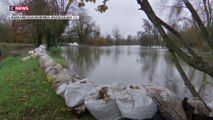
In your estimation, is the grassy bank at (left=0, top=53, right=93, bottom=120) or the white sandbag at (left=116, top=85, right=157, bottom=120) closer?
the white sandbag at (left=116, top=85, right=157, bottom=120)

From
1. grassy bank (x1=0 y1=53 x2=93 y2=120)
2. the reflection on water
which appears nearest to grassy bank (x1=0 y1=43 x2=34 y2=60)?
the reflection on water

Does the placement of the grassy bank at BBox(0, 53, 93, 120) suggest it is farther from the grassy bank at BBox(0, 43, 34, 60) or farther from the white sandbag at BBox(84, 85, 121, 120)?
the grassy bank at BBox(0, 43, 34, 60)

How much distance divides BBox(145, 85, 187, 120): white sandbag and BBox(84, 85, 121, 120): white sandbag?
1.89 feet

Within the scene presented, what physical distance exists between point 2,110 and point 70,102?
3.91 ft

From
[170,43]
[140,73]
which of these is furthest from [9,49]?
[170,43]

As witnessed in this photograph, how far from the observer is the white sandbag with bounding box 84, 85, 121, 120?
337 centimetres

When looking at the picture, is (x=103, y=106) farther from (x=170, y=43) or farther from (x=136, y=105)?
(x=170, y=43)

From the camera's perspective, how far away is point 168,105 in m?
3.28

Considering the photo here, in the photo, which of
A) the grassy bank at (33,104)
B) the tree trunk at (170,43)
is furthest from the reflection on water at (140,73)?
the tree trunk at (170,43)

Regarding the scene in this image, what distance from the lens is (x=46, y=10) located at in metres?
23.5

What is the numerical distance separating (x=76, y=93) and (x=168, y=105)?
144 cm

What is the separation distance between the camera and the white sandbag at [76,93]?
366 cm

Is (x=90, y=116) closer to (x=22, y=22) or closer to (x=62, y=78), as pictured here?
(x=62, y=78)

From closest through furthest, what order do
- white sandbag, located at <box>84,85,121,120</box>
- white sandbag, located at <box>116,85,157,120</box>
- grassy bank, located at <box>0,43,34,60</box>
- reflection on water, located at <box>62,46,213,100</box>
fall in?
white sandbag, located at <box>116,85,157,120</box> < white sandbag, located at <box>84,85,121,120</box> < reflection on water, located at <box>62,46,213,100</box> < grassy bank, located at <box>0,43,34,60</box>
